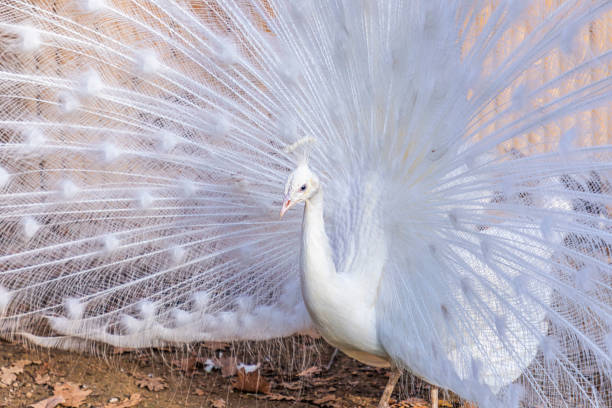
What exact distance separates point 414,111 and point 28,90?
1904 mm

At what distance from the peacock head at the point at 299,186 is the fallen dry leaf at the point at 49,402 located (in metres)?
1.81

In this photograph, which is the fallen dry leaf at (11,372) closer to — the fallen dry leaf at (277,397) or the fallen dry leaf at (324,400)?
the fallen dry leaf at (277,397)

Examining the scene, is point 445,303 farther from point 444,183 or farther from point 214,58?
point 214,58

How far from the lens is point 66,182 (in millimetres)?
3381

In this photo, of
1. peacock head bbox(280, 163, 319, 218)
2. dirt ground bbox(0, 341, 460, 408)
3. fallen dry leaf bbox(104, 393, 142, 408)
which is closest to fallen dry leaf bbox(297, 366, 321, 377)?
dirt ground bbox(0, 341, 460, 408)

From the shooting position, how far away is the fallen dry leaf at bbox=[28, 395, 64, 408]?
132 inches

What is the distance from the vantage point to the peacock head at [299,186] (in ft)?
8.07

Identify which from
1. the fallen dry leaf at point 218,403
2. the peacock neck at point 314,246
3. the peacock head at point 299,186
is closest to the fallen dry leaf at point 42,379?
the fallen dry leaf at point 218,403

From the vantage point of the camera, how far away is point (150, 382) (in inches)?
148

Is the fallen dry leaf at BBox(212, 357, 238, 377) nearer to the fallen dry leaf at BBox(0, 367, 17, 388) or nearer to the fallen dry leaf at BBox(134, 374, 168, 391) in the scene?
the fallen dry leaf at BBox(134, 374, 168, 391)

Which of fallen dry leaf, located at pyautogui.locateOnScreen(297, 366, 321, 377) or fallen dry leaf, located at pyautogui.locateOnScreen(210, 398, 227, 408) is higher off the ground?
fallen dry leaf, located at pyautogui.locateOnScreen(297, 366, 321, 377)

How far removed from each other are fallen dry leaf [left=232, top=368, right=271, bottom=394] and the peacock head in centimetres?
165

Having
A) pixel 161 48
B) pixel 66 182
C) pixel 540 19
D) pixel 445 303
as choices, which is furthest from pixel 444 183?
pixel 66 182

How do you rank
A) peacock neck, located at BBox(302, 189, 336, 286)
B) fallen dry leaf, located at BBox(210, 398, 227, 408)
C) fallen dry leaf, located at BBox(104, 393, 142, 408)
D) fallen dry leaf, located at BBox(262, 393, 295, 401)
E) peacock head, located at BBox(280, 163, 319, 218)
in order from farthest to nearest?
fallen dry leaf, located at BBox(262, 393, 295, 401), fallen dry leaf, located at BBox(210, 398, 227, 408), fallen dry leaf, located at BBox(104, 393, 142, 408), peacock neck, located at BBox(302, 189, 336, 286), peacock head, located at BBox(280, 163, 319, 218)
